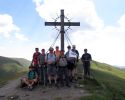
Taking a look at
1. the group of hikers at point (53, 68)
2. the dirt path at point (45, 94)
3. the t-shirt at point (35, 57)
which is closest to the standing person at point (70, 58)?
the group of hikers at point (53, 68)

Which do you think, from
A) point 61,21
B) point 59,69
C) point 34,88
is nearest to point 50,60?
point 59,69

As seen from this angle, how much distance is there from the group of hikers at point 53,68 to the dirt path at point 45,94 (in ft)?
2.49

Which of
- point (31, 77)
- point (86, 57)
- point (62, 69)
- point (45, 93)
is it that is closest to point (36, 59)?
point (31, 77)

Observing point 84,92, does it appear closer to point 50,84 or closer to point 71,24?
point 50,84

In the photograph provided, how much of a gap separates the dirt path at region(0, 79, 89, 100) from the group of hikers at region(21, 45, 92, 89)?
0.76 meters

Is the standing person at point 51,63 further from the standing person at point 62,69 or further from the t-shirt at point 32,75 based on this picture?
the t-shirt at point 32,75

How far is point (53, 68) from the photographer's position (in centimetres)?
2861

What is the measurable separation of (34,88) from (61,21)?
771 centimetres

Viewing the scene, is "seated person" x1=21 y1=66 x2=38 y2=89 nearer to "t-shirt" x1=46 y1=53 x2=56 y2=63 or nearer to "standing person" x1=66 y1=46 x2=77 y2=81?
"t-shirt" x1=46 y1=53 x2=56 y2=63

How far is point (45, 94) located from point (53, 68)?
2.36 meters

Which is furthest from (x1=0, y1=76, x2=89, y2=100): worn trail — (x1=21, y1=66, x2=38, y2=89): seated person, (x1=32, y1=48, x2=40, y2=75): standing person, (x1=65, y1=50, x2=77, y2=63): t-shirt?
(x1=65, y1=50, x2=77, y2=63): t-shirt

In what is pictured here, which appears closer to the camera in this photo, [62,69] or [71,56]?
[62,69]

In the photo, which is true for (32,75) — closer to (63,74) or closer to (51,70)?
(51,70)

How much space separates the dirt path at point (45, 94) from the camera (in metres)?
26.4
